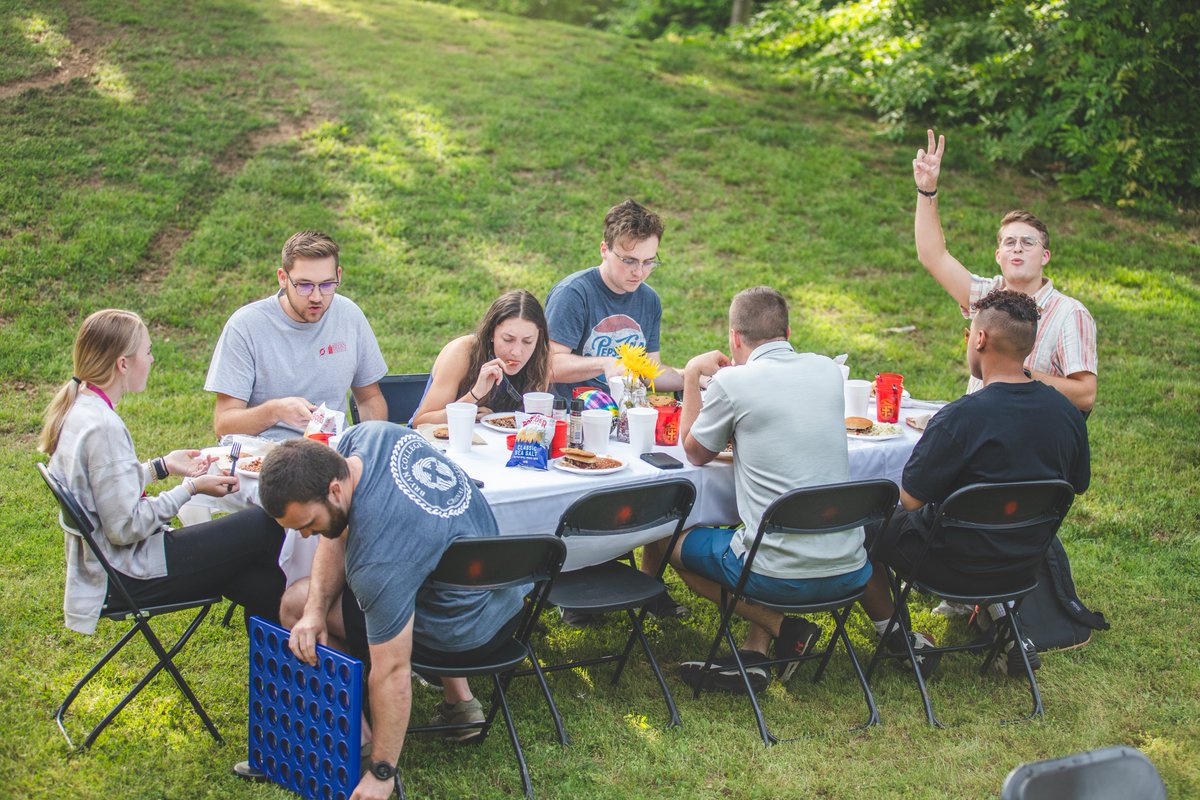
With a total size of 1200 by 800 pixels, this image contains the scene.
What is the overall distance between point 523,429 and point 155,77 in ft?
28.5

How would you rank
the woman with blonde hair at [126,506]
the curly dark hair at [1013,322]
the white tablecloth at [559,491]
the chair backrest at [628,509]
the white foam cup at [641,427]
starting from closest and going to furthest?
the woman with blonde hair at [126,506], the chair backrest at [628,509], the white tablecloth at [559,491], the curly dark hair at [1013,322], the white foam cup at [641,427]

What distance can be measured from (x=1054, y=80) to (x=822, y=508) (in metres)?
8.85

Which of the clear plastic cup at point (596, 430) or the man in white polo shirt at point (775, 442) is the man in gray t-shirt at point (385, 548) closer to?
the clear plastic cup at point (596, 430)

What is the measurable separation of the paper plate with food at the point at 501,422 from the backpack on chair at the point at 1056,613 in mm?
2324

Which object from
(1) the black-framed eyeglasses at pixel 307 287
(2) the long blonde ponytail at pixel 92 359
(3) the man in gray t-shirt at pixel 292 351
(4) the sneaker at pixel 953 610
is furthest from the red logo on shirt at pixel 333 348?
(4) the sneaker at pixel 953 610

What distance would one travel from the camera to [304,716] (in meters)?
3.20

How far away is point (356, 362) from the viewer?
15.3 feet

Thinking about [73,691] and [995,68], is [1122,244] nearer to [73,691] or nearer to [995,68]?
[995,68]

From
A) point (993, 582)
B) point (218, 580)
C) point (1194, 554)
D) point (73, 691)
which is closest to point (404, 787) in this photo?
point (218, 580)

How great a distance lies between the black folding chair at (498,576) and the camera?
121 inches

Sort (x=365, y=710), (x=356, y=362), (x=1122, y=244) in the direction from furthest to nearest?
1. (x=1122, y=244)
2. (x=356, y=362)
3. (x=365, y=710)

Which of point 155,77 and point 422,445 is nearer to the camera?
point 422,445

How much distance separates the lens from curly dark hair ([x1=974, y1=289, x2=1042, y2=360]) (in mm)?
3795

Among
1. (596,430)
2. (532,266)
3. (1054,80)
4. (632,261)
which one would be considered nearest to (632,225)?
(632,261)
